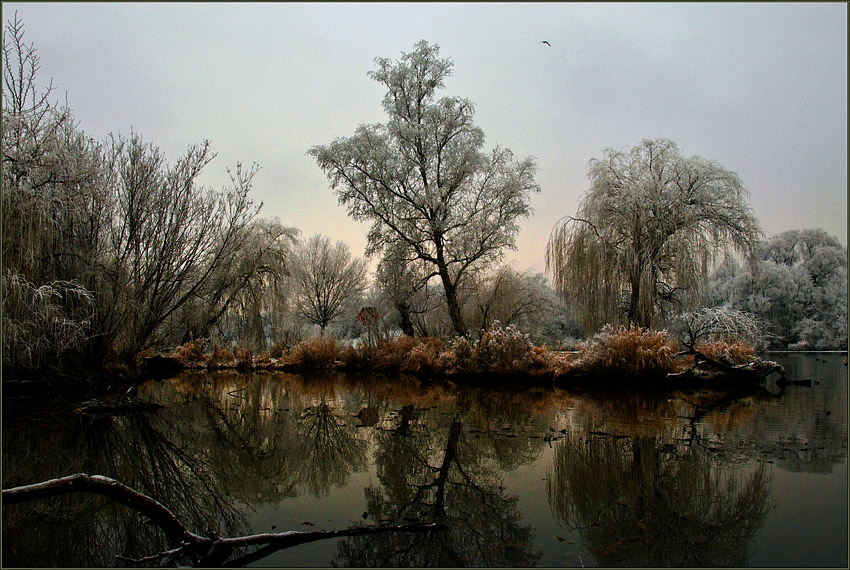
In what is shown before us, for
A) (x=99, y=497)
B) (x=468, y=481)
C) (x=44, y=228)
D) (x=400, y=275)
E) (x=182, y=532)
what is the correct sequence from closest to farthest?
(x=182, y=532) < (x=99, y=497) < (x=468, y=481) < (x=44, y=228) < (x=400, y=275)

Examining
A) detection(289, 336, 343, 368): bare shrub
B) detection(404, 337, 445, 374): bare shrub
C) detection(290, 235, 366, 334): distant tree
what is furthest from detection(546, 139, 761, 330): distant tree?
detection(290, 235, 366, 334): distant tree

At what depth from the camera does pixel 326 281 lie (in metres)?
36.2

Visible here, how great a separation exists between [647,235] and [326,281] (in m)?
25.4

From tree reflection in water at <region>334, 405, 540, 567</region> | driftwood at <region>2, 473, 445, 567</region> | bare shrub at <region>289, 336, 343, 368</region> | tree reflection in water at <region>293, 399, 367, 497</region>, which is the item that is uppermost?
bare shrub at <region>289, 336, 343, 368</region>

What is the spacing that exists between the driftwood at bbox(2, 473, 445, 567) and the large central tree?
15445 millimetres

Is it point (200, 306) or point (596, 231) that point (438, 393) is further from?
point (200, 306)

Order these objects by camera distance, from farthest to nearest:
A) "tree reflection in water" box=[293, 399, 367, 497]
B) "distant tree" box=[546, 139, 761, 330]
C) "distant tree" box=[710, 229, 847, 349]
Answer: "distant tree" box=[710, 229, 847, 349]
"distant tree" box=[546, 139, 761, 330]
"tree reflection in water" box=[293, 399, 367, 497]

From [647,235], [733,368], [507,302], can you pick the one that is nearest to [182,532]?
[733,368]

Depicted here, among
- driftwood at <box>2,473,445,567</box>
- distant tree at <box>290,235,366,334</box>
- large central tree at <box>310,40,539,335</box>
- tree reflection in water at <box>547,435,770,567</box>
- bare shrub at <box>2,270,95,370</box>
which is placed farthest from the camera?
distant tree at <box>290,235,366,334</box>

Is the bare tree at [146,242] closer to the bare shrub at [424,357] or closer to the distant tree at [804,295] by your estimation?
the bare shrub at [424,357]

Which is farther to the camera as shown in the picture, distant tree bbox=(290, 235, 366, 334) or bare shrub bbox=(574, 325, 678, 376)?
distant tree bbox=(290, 235, 366, 334)

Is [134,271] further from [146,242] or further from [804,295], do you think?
[804,295]

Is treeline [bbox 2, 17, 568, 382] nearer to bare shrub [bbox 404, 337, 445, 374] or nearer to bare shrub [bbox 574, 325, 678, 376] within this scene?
bare shrub [bbox 404, 337, 445, 374]

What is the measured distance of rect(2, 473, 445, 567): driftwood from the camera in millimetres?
2984
